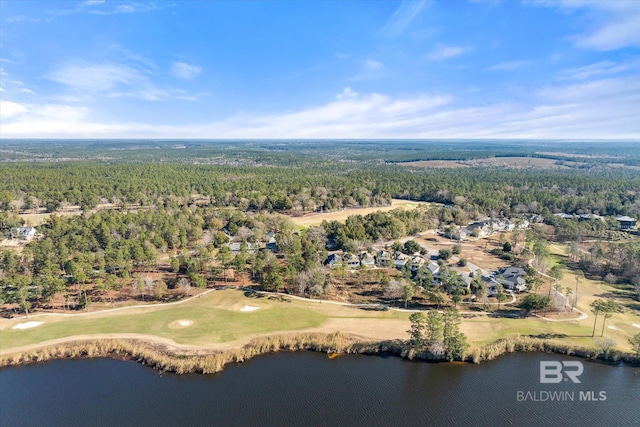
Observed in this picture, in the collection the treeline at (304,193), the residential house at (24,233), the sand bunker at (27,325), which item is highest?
the treeline at (304,193)

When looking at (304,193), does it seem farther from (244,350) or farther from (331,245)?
(244,350)

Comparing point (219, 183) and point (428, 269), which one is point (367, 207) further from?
point (428, 269)

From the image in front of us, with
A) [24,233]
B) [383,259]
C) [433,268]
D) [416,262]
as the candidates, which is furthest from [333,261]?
[24,233]

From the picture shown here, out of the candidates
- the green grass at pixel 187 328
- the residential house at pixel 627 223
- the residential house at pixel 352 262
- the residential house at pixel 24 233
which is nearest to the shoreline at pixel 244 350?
the green grass at pixel 187 328

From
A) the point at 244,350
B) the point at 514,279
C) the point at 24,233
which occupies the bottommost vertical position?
the point at 244,350

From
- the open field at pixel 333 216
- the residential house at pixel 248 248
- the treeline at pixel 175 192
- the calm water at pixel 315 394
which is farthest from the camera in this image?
the treeline at pixel 175 192

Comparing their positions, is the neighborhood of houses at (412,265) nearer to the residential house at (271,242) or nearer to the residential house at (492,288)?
the residential house at (492,288)
